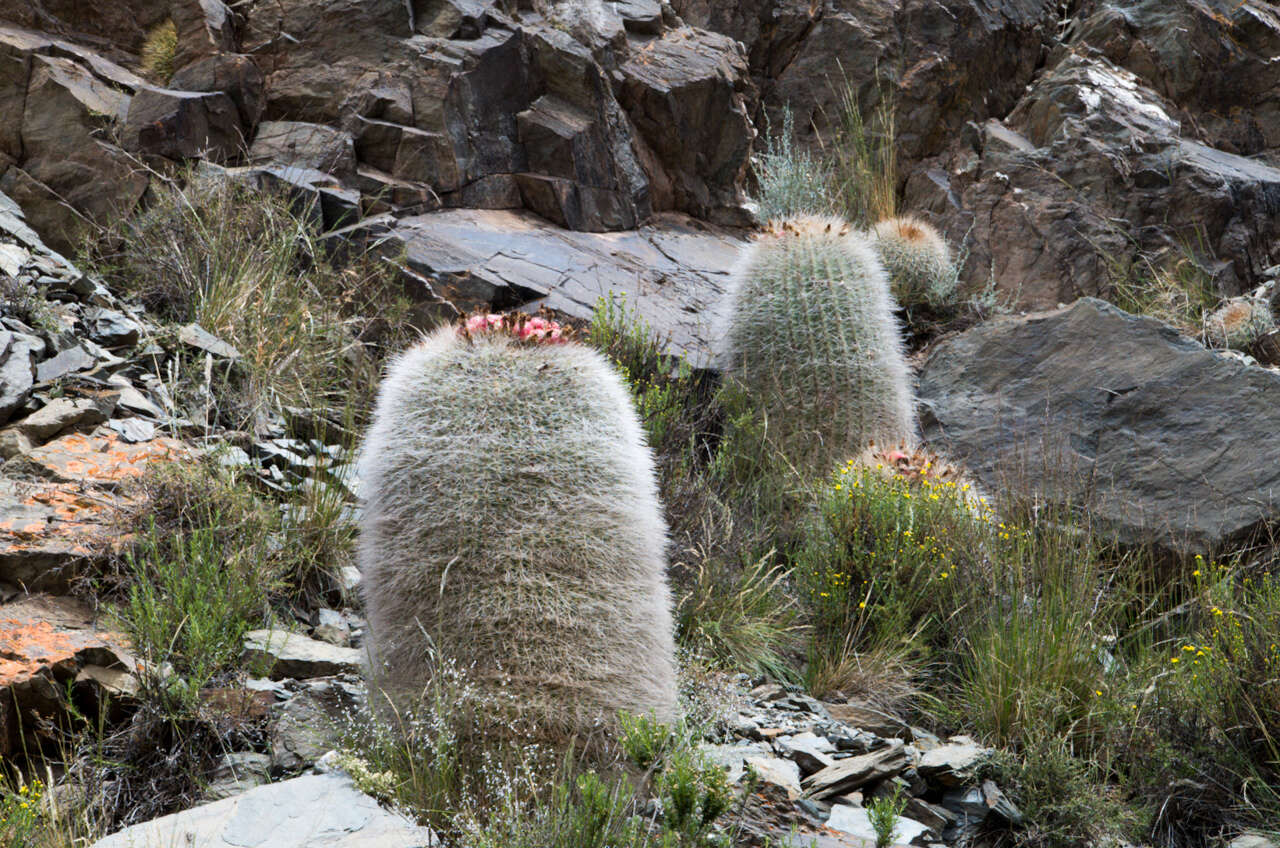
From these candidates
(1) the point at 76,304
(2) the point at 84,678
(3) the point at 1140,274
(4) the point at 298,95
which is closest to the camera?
(2) the point at 84,678

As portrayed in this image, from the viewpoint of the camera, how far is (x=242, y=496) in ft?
12.0

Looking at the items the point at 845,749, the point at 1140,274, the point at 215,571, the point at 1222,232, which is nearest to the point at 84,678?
the point at 215,571

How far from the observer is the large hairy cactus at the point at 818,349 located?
489 centimetres

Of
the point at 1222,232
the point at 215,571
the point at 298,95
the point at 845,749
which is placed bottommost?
the point at 845,749

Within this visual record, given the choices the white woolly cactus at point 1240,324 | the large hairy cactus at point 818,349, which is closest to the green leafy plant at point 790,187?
the large hairy cactus at point 818,349

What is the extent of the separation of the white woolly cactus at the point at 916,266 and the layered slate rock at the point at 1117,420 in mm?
973

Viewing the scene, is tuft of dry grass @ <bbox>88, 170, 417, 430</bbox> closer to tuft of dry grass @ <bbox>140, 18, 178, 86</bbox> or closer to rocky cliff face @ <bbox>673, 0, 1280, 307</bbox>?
tuft of dry grass @ <bbox>140, 18, 178, 86</bbox>

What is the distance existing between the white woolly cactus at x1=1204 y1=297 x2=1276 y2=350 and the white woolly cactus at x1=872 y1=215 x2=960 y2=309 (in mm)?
1710

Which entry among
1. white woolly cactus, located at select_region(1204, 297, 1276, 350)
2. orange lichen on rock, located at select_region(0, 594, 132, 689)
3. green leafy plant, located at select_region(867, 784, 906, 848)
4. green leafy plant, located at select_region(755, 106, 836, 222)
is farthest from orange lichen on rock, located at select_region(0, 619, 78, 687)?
white woolly cactus, located at select_region(1204, 297, 1276, 350)

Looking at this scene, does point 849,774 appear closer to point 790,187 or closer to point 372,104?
point 372,104

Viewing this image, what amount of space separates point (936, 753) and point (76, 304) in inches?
164

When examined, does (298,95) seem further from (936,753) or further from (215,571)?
(936,753)

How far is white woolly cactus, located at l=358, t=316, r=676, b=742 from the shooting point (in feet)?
8.49

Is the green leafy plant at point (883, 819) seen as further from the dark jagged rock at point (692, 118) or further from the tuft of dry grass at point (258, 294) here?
the dark jagged rock at point (692, 118)
